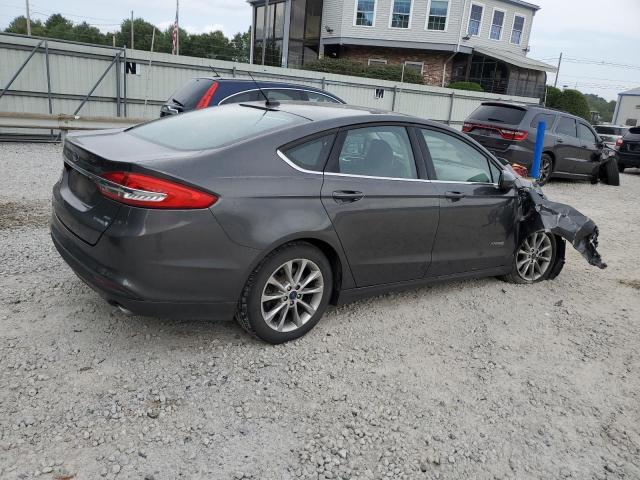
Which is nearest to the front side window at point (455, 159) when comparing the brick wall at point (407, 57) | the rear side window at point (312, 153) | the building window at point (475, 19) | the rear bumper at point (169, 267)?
the rear side window at point (312, 153)

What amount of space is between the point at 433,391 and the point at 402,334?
2.50 feet

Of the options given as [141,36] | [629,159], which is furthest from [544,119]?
[141,36]

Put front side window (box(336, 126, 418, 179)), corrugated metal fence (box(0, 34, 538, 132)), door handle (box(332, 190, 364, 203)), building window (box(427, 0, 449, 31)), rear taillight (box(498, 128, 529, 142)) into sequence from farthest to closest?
building window (box(427, 0, 449, 31)), corrugated metal fence (box(0, 34, 538, 132)), rear taillight (box(498, 128, 529, 142)), front side window (box(336, 126, 418, 179)), door handle (box(332, 190, 364, 203))

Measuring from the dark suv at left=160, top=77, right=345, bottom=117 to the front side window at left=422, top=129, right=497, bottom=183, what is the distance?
15.4 feet

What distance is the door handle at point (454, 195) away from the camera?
14.4 feet

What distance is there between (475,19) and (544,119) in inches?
889

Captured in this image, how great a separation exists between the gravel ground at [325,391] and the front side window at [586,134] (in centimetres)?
869

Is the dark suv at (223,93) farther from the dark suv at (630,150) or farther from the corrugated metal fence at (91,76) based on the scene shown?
the dark suv at (630,150)

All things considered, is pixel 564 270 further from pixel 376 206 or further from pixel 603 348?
pixel 376 206

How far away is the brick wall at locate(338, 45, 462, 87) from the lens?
105 ft

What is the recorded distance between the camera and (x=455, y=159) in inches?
183

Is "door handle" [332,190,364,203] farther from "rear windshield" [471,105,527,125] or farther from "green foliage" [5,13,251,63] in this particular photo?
"green foliage" [5,13,251,63]

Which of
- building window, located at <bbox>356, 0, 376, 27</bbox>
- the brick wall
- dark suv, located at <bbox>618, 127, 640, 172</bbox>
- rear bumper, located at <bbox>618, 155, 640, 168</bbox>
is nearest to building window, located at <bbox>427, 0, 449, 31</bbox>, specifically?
the brick wall

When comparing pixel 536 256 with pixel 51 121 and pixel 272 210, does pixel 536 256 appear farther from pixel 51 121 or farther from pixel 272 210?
pixel 51 121
